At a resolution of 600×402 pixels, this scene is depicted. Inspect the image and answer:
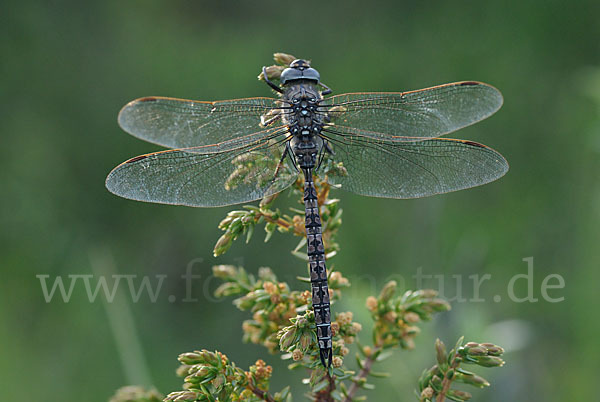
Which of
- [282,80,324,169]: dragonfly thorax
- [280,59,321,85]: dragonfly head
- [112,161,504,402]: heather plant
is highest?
[280,59,321,85]: dragonfly head

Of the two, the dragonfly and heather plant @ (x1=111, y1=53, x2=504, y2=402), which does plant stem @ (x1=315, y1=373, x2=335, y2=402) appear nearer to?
heather plant @ (x1=111, y1=53, x2=504, y2=402)

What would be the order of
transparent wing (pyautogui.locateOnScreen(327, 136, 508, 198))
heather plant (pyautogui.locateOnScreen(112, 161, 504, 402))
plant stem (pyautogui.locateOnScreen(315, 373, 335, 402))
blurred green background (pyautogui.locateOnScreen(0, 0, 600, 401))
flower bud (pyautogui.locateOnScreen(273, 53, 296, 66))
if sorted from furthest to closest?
blurred green background (pyautogui.locateOnScreen(0, 0, 600, 401))
transparent wing (pyautogui.locateOnScreen(327, 136, 508, 198))
flower bud (pyautogui.locateOnScreen(273, 53, 296, 66))
plant stem (pyautogui.locateOnScreen(315, 373, 335, 402))
heather plant (pyautogui.locateOnScreen(112, 161, 504, 402))

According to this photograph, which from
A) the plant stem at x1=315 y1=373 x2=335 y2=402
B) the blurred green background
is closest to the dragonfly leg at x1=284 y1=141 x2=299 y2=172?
the plant stem at x1=315 y1=373 x2=335 y2=402

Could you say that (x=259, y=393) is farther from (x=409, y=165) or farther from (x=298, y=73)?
(x=298, y=73)

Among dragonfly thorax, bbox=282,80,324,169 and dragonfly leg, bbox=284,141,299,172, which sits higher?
dragonfly thorax, bbox=282,80,324,169

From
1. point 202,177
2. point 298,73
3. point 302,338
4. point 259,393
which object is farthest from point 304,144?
point 259,393

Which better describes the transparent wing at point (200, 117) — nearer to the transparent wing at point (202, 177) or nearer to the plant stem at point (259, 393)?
the transparent wing at point (202, 177)
